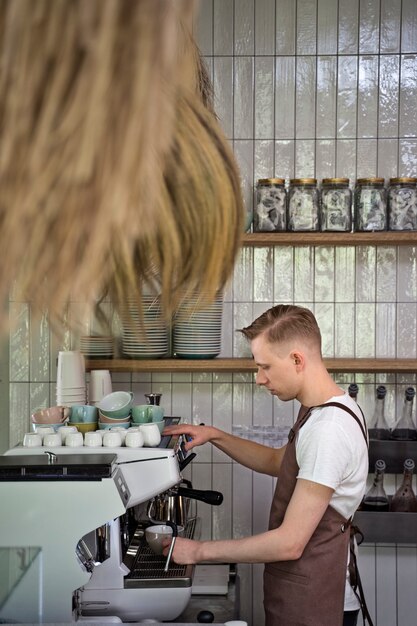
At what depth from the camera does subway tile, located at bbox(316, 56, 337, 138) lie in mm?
3818

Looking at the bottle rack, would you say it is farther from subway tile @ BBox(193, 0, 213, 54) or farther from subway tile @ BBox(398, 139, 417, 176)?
subway tile @ BBox(193, 0, 213, 54)

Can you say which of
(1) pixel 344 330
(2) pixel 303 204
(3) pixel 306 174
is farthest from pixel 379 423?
(3) pixel 306 174

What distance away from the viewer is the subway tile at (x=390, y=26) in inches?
150

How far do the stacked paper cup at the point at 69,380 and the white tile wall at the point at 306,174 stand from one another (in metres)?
0.31

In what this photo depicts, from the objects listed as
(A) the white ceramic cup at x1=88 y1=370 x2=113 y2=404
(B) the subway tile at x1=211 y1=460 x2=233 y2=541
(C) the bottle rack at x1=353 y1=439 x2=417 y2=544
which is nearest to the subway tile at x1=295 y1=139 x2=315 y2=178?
(A) the white ceramic cup at x1=88 y1=370 x2=113 y2=404

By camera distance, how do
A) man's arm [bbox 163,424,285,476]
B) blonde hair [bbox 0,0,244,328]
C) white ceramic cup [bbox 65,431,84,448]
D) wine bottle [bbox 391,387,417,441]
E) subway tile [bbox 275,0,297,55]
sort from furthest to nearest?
subway tile [bbox 275,0,297,55] < wine bottle [bbox 391,387,417,441] < man's arm [bbox 163,424,285,476] < white ceramic cup [bbox 65,431,84,448] < blonde hair [bbox 0,0,244,328]

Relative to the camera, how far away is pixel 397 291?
3.84 m

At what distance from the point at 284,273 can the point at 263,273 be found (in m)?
0.09

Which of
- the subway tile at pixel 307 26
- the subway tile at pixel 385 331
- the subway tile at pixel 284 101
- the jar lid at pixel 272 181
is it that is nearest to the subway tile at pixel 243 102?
the subway tile at pixel 284 101

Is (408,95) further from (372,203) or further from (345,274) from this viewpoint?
(345,274)

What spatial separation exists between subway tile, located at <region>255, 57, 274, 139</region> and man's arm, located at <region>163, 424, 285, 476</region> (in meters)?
1.34

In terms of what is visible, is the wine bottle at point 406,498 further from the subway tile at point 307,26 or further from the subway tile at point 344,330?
the subway tile at point 307,26

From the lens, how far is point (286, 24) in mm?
3822

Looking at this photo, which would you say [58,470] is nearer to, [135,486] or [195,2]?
[135,486]
